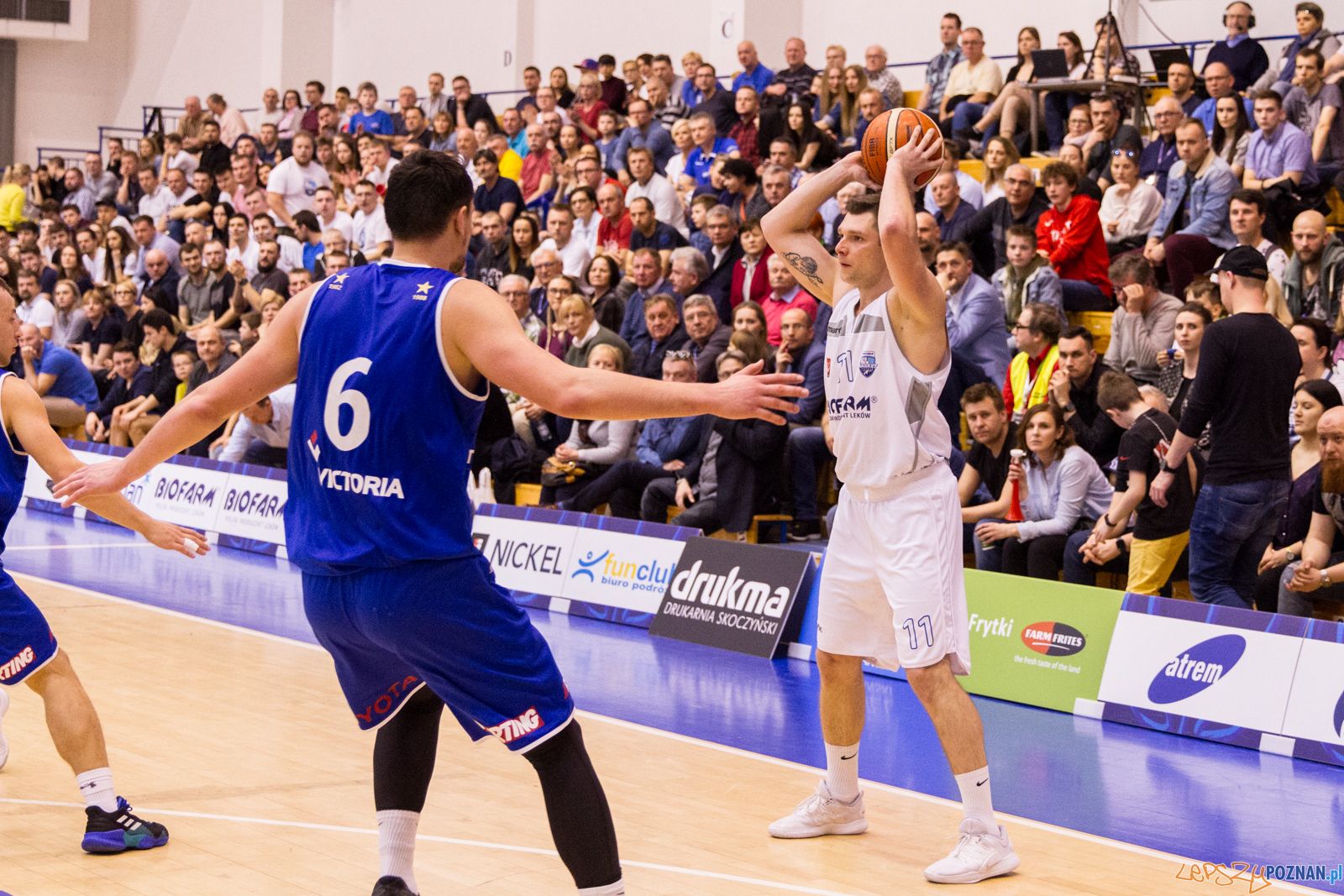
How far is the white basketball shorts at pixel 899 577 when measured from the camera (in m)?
4.61

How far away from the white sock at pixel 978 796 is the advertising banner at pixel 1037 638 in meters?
2.77

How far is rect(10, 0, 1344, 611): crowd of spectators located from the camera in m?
7.55

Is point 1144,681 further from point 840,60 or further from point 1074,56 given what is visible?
point 840,60

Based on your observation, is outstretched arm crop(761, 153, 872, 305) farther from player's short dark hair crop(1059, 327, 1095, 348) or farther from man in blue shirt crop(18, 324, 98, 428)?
man in blue shirt crop(18, 324, 98, 428)

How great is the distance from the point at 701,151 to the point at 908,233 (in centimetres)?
1010

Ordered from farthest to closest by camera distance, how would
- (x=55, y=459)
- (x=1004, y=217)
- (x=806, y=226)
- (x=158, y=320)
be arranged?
1. (x=158, y=320)
2. (x=1004, y=217)
3. (x=806, y=226)
4. (x=55, y=459)

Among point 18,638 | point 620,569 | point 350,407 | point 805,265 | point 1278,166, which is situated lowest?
point 620,569

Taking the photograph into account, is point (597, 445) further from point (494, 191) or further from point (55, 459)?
point (55, 459)

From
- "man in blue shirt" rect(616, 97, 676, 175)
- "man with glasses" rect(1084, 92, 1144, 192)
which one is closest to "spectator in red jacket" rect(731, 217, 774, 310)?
"man with glasses" rect(1084, 92, 1144, 192)

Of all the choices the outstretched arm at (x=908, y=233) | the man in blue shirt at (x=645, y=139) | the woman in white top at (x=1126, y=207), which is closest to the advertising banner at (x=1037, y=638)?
the outstretched arm at (x=908, y=233)

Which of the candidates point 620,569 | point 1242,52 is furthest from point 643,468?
point 1242,52

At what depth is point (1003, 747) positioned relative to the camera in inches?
253

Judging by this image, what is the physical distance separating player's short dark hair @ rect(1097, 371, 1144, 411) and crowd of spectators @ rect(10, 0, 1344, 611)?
23 millimetres

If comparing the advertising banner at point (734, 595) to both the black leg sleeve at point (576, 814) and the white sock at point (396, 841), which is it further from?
the black leg sleeve at point (576, 814)
